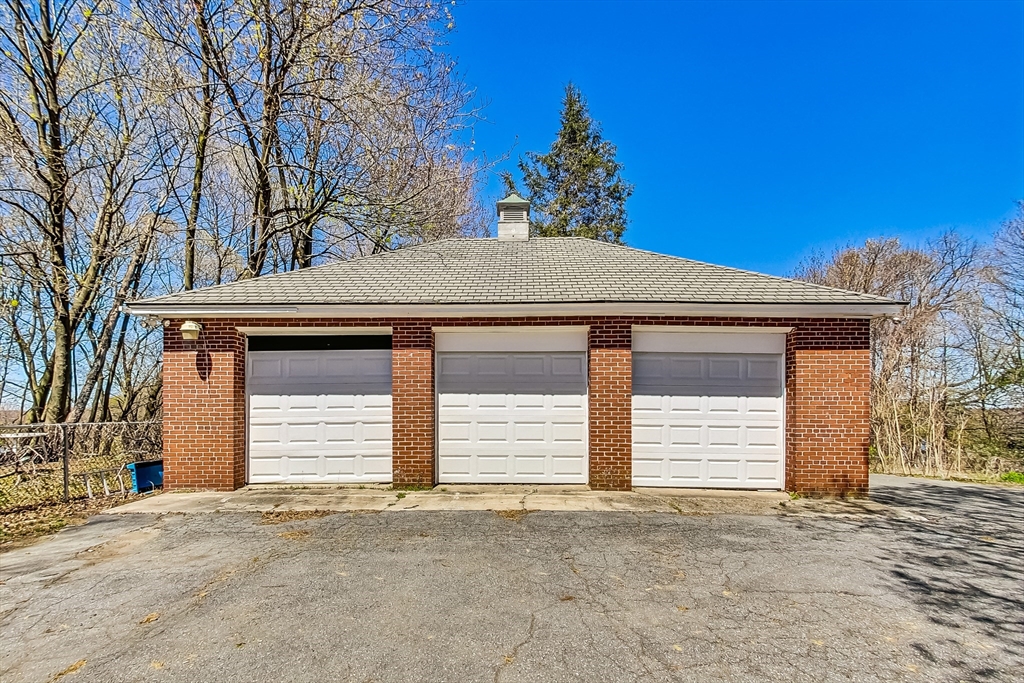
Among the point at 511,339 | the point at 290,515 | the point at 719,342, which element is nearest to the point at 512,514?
the point at 511,339

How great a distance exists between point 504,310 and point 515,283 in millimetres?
910

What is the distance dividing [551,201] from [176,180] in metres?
16.8

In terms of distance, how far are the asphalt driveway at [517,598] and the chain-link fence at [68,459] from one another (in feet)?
6.21

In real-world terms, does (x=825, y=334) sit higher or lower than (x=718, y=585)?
higher

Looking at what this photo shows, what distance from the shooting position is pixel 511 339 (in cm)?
770

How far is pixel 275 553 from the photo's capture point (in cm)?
500

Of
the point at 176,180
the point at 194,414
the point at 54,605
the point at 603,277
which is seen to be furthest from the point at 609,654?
the point at 176,180

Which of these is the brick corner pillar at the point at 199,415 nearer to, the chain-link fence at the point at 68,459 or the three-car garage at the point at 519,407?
the three-car garage at the point at 519,407

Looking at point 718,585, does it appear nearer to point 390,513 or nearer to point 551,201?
point 390,513

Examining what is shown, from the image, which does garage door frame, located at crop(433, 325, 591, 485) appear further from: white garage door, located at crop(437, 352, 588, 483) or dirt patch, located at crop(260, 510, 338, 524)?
dirt patch, located at crop(260, 510, 338, 524)

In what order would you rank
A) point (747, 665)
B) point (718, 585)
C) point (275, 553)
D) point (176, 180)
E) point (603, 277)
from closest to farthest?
point (747, 665) → point (718, 585) → point (275, 553) → point (603, 277) → point (176, 180)

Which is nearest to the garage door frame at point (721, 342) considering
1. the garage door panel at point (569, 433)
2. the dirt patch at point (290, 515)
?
the garage door panel at point (569, 433)

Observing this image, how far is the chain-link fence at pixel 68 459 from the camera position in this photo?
23.8 ft

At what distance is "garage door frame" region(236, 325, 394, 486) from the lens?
7672 millimetres
